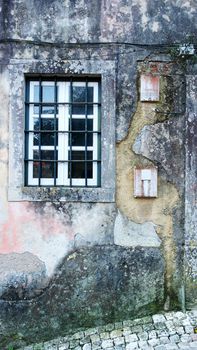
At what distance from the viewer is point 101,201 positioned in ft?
19.8

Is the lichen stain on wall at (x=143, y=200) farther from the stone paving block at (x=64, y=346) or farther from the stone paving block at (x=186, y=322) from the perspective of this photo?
the stone paving block at (x=64, y=346)

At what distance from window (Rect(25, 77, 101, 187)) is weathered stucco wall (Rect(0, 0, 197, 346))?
197mm

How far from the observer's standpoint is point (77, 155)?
6203 millimetres

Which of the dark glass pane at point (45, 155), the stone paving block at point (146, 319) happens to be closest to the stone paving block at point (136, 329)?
the stone paving block at point (146, 319)

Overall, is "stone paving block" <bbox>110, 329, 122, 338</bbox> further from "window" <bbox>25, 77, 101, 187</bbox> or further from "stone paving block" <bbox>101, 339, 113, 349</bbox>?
"window" <bbox>25, 77, 101, 187</bbox>

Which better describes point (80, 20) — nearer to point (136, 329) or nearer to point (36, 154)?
point (36, 154)

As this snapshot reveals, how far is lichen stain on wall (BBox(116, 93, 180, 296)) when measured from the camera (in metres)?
6.06

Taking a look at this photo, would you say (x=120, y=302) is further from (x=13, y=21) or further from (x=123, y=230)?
(x=13, y=21)

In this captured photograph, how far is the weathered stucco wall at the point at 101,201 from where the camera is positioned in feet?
19.6

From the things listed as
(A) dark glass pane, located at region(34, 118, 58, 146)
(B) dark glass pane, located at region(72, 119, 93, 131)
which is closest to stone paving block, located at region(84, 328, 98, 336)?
(A) dark glass pane, located at region(34, 118, 58, 146)

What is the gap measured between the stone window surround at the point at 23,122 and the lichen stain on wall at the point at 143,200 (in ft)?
0.44

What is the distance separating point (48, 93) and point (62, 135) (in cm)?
58

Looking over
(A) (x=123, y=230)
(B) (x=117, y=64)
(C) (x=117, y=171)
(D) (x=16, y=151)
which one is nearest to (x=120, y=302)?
(A) (x=123, y=230)

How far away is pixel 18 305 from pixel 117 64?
10.8 ft
